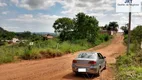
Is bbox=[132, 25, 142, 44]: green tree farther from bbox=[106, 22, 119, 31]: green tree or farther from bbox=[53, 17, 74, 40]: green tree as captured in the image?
bbox=[106, 22, 119, 31]: green tree

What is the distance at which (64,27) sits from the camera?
48.8m

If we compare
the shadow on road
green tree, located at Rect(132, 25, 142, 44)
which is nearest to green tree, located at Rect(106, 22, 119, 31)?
green tree, located at Rect(132, 25, 142, 44)

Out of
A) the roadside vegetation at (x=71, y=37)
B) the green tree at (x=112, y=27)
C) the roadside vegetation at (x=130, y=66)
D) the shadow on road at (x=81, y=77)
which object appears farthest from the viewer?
the green tree at (x=112, y=27)

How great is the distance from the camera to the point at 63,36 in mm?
47062

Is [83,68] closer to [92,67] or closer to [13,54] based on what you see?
[92,67]

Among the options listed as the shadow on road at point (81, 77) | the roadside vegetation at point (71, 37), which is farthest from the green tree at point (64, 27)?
the shadow on road at point (81, 77)

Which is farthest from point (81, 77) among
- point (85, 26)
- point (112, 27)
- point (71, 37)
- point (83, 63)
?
point (112, 27)

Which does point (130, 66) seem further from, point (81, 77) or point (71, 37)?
point (71, 37)

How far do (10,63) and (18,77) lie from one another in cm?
555

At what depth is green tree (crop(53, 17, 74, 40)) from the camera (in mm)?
45781

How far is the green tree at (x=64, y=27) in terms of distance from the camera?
4578 cm

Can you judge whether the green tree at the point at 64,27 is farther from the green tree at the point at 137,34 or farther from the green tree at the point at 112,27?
the green tree at the point at 112,27

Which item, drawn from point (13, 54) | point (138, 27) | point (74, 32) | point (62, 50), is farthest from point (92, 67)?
point (74, 32)

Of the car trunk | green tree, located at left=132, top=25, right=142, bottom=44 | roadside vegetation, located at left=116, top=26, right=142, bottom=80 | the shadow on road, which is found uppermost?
green tree, located at left=132, top=25, right=142, bottom=44
